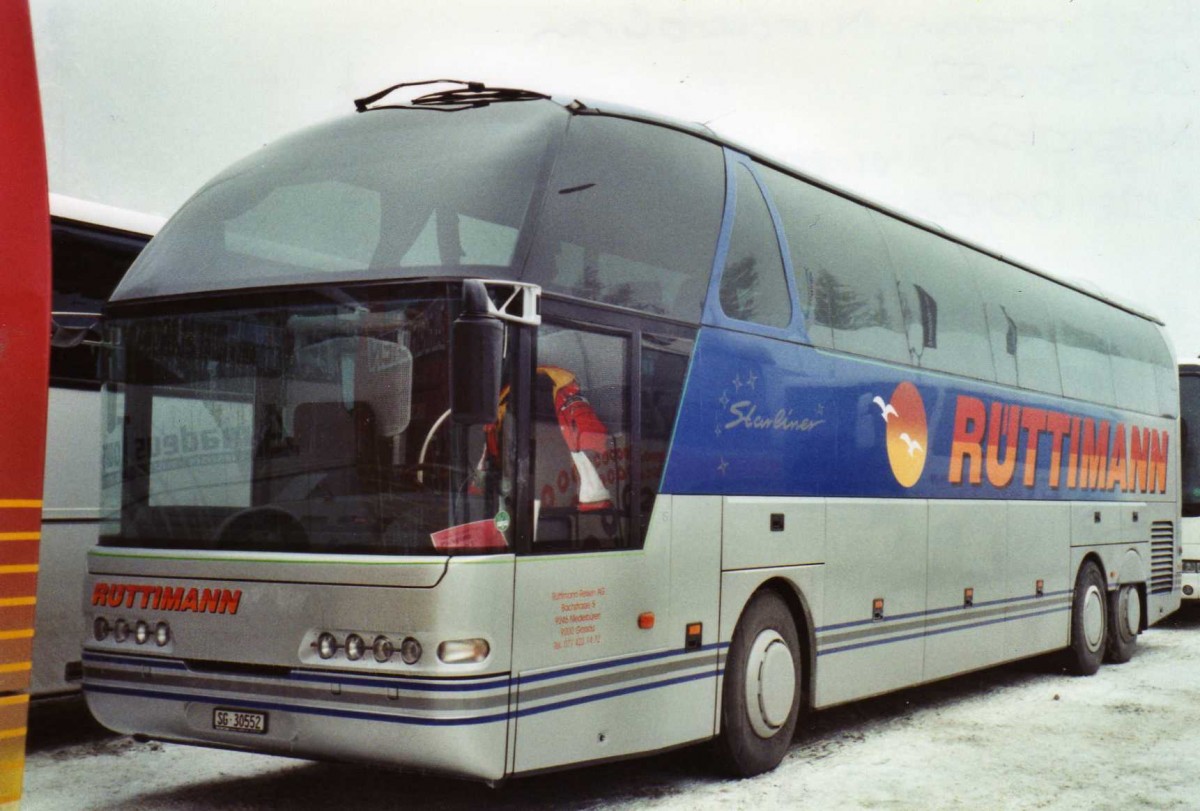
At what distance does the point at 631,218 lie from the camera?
7309 millimetres

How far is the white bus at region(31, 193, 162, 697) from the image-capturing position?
845cm

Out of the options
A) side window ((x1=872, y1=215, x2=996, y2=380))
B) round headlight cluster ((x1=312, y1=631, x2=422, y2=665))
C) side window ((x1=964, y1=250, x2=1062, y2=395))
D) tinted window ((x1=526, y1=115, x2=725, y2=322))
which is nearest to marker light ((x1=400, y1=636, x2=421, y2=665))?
round headlight cluster ((x1=312, y1=631, x2=422, y2=665))

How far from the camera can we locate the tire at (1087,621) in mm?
13430

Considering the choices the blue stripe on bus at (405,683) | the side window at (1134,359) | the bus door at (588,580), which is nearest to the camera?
the blue stripe on bus at (405,683)

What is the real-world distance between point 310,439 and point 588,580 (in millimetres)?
1511

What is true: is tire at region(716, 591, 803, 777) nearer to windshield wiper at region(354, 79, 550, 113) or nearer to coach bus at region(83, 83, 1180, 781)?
coach bus at region(83, 83, 1180, 781)

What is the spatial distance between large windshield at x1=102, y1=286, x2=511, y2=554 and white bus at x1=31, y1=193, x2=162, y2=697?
191cm

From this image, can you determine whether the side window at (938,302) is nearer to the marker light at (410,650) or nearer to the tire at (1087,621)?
the tire at (1087,621)

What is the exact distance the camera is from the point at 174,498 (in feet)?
21.7

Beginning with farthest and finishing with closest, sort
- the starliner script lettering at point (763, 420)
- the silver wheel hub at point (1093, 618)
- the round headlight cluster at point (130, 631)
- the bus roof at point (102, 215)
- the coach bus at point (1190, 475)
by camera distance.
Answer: the coach bus at point (1190, 475) < the silver wheel hub at point (1093, 618) < the bus roof at point (102, 215) < the starliner script lettering at point (763, 420) < the round headlight cluster at point (130, 631)

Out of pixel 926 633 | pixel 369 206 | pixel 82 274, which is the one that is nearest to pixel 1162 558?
pixel 926 633

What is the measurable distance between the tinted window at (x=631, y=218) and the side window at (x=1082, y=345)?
6.49m

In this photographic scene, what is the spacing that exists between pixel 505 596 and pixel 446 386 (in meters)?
0.98

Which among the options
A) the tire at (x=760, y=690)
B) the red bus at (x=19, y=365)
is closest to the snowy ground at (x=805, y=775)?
the tire at (x=760, y=690)
